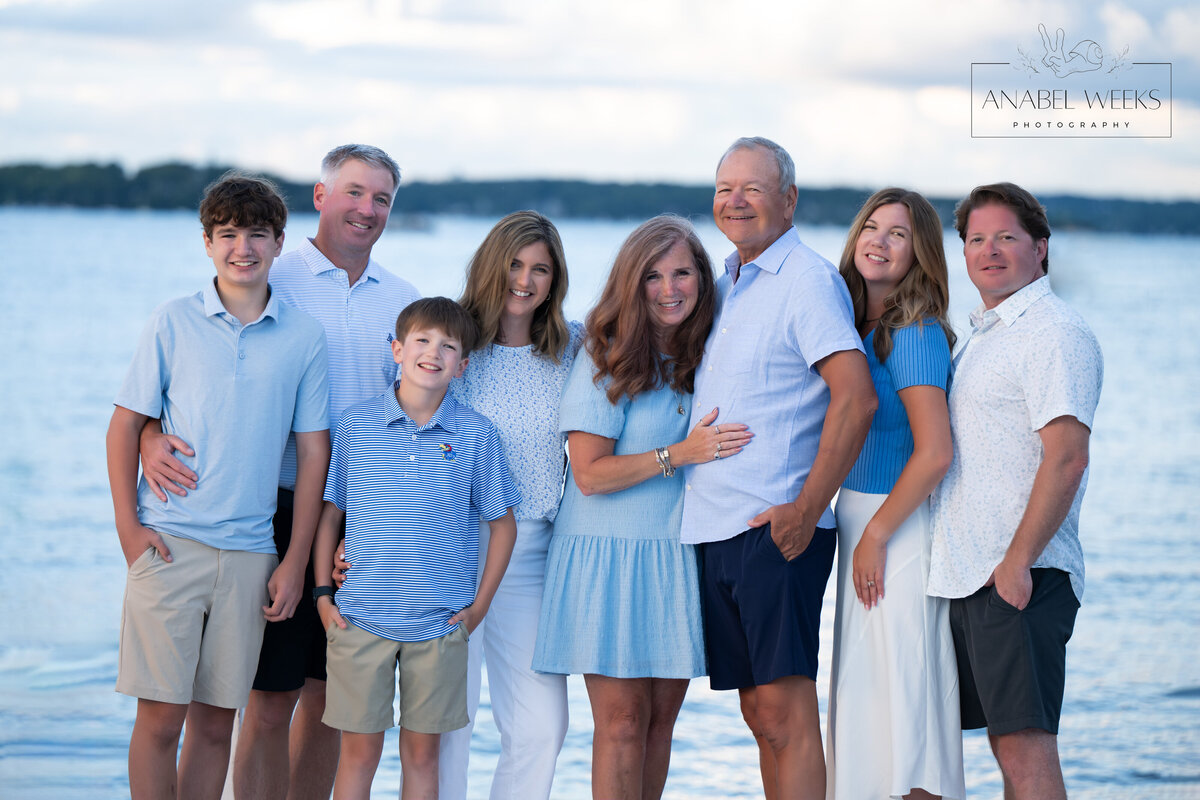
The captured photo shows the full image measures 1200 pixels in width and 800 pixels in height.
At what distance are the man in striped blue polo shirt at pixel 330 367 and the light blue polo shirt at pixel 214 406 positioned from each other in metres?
0.17

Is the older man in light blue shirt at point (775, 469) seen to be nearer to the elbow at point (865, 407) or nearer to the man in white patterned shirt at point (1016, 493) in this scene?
the elbow at point (865, 407)

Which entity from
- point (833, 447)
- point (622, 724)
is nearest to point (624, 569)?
point (622, 724)

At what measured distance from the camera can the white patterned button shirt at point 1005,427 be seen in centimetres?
269

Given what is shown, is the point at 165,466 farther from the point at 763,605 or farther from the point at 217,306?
the point at 763,605

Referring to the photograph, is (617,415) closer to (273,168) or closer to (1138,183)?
(1138,183)

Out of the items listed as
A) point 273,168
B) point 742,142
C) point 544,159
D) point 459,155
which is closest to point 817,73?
point 544,159

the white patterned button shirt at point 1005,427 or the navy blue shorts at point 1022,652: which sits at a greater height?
the white patterned button shirt at point 1005,427

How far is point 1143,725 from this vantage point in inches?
227

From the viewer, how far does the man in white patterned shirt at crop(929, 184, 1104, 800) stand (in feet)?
8.78

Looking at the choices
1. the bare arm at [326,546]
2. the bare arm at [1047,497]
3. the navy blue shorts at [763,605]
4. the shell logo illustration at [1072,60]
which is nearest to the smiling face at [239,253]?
the bare arm at [326,546]

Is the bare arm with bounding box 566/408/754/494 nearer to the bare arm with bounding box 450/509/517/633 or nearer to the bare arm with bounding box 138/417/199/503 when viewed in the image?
the bare arm with bounding box 450/509/517/633

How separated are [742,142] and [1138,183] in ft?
70.6

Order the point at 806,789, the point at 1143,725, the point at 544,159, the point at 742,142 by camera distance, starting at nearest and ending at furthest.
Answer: the point at 806,789, the point at 742,142, the point at 1143,725, the point at 544,159
